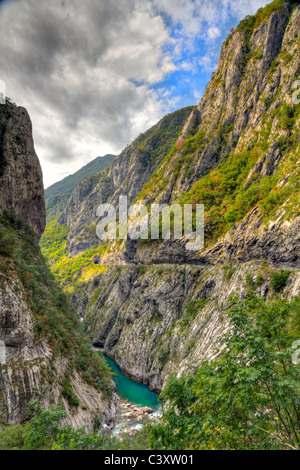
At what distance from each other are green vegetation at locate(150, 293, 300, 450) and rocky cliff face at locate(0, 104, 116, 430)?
11291mm

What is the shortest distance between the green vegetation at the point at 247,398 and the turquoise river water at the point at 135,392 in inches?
1182

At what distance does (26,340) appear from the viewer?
1639 centimetres

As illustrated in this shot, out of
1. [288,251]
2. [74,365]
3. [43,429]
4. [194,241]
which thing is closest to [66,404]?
[74,365]

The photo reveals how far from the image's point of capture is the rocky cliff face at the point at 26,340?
45.8 ft

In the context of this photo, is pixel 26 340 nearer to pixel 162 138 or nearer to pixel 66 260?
pixel 162 138

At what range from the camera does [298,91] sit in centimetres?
3312

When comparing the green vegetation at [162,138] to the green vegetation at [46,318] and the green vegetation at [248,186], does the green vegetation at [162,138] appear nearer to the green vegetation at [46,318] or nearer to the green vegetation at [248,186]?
the green vegetation at [248,186]

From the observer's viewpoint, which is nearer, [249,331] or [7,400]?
[249,331]

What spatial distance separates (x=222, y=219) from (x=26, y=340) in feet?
116

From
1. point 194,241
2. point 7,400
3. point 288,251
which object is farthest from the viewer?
point 194,241

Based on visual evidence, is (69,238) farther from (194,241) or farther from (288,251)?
(288,251)

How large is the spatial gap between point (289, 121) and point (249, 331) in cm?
3835

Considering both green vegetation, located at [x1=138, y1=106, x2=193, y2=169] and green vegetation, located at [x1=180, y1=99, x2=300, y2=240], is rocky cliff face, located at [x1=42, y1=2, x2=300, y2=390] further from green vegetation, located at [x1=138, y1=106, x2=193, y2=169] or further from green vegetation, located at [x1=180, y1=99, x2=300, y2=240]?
green vegetation, located at [x1=138, y1=106, x2=193, y2=169]

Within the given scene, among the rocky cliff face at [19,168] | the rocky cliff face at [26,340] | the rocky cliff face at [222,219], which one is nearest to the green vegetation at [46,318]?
the rocky cliff face at [26,340]
